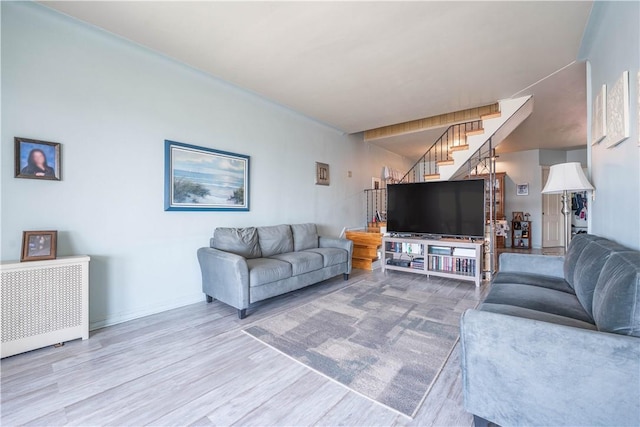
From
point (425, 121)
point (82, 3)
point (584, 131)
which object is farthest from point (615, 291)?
point (584, 131)

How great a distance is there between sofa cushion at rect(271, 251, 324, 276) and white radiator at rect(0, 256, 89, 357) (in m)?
1.83

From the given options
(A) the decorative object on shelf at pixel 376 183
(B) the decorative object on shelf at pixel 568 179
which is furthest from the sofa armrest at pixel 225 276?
(A) the decorative object on shelf at pixel 376 183

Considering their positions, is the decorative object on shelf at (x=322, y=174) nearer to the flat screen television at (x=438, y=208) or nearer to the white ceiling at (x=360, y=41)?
the flat screen television at (x=438, y=208)

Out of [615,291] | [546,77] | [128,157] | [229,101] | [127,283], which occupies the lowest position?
[127,283]

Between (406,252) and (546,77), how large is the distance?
2.89 metres

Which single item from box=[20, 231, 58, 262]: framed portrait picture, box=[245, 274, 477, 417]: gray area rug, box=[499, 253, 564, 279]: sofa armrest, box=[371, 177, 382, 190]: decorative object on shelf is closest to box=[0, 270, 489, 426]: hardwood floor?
box=[245, 274, 477, 417]: gray area rug

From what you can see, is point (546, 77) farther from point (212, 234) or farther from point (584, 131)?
point (212, 234)

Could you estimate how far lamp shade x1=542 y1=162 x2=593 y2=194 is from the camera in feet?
8.05

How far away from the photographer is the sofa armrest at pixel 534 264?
8.04 feet

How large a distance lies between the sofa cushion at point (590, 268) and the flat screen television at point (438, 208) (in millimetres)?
2097

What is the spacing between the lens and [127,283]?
8.68ft

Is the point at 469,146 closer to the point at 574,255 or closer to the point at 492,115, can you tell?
the point at 492,115

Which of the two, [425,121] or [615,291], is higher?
[425,121]

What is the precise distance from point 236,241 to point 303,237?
3.69ft
